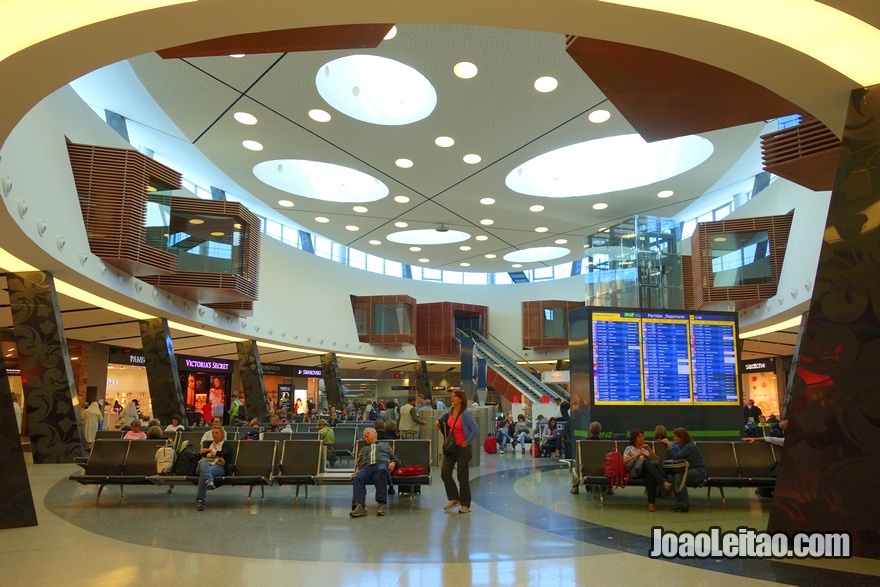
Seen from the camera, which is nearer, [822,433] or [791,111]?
[822,433]

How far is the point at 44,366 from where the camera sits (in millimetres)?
12625

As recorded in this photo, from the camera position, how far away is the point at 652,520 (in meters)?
7.20

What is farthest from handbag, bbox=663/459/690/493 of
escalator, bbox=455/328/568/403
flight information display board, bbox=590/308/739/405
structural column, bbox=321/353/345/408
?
→ structural column, bbox=321/353/345/408

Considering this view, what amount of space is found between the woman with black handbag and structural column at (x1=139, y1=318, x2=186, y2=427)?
1168cm

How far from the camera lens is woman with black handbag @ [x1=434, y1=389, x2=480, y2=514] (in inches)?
304

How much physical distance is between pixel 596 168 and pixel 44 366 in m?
14.6

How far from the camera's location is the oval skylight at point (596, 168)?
16766 millimetres

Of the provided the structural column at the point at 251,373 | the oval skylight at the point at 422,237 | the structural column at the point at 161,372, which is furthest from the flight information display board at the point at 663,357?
the structural column at the point at 251,373

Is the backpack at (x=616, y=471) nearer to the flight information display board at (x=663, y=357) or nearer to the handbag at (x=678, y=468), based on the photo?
the handbag at (x=678, y=468)

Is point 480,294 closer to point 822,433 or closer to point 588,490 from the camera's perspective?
point 588,490

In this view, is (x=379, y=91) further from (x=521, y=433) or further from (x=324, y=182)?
(x=521, y=433)

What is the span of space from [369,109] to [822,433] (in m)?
10.4

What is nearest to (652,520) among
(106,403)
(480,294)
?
(106,403)

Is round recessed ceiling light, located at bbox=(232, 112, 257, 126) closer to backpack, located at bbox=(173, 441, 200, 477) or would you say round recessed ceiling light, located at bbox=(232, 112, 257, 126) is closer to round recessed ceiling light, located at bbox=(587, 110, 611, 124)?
round recessed ceiling light, located at bbox=(587, 110, 611, 124)
